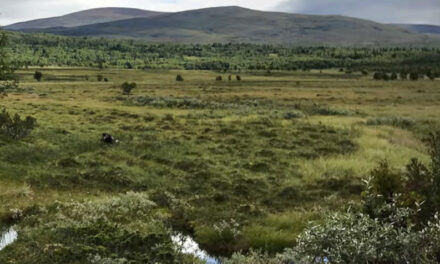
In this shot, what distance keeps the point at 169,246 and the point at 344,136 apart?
22.2m

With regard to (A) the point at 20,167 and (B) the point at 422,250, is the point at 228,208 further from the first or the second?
(A) the point at 20,167

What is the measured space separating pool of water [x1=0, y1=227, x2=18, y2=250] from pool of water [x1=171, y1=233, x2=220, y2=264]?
5.40 meters

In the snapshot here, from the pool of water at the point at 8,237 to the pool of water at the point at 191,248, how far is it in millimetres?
5400

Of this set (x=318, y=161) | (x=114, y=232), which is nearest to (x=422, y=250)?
(x=114, y=232)

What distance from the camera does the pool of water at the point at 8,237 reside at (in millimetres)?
15087

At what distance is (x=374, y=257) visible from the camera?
31.4 ft

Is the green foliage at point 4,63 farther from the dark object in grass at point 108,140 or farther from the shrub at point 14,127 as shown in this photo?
the dark object in grass at point 108,140

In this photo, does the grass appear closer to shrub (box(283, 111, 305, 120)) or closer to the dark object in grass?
shrub (box(283, 111, 305, 120))

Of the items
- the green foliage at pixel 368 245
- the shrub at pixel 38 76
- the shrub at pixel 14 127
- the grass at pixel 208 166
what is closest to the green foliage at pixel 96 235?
the grass at pixel 208 166

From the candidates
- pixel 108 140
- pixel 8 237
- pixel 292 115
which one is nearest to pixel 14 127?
pixel 108 140

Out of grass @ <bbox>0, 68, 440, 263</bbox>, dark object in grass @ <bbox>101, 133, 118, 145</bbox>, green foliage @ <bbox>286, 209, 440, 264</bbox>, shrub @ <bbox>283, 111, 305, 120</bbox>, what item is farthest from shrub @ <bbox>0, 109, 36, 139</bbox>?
shrub @ <bbox>283, 111, 305, 120</bbox>

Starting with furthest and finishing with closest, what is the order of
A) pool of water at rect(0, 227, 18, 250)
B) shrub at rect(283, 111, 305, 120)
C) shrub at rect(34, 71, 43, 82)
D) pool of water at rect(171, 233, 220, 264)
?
shrub at rect(34, 71, 43, 82) → shrub at rect(283, 111, 305, 120) → pool of water at rect(0, 227, 18, 250) → pool of water at rect(171, 233, 220, 264)

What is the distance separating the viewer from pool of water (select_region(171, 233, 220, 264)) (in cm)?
1494

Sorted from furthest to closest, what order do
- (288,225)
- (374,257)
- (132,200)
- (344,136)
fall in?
(344,136)
(132,200)
(288,225)
(374,257)
